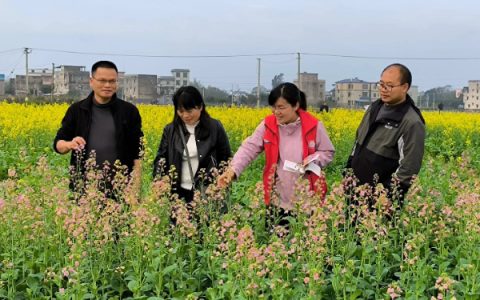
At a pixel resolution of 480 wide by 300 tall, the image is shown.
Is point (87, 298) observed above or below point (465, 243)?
below

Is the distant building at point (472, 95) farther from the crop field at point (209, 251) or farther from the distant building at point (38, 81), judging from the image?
the crop field at point (209, 251)

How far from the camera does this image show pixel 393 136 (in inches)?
167

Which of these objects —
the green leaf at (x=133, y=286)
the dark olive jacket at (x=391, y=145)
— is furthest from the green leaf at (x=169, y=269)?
the dark olive jacket at (x=391, y=145)

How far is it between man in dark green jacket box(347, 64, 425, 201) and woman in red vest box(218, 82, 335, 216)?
299mm

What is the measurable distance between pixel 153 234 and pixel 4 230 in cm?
99

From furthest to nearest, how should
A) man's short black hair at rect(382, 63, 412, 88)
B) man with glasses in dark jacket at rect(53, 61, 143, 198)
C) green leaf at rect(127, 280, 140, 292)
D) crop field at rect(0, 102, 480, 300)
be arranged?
1. man with glasses in dark jacket at rect(53, 61, 143, 198)
2. man's short black hair at rect(382, 63, 412, 88)
3. green leaf at rect(127, 280, 140, 292)
4. crop field at rect(0, 102, 480, 300)

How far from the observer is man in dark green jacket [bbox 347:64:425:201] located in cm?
410

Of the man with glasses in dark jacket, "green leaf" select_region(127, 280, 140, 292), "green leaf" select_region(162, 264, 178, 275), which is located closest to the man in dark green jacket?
"green leaf" select_region(162, 264, 178, 275)

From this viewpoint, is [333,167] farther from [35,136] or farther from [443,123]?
[443,123]

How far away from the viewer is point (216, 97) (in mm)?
41344

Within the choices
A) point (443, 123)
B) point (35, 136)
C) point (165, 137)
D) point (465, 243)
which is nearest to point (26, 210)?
point (165, 137)

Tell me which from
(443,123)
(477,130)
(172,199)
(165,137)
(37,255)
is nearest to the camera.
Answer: (37,255)

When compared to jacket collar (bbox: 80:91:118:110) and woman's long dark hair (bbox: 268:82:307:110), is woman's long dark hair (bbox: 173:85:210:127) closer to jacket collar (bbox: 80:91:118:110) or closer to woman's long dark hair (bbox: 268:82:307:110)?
woman's long dark hair (bbox: 268:82:307:110)

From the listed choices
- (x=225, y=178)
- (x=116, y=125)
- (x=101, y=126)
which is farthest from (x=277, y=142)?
(x=101, y=126)
